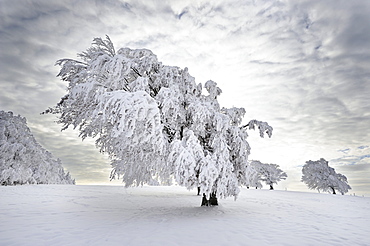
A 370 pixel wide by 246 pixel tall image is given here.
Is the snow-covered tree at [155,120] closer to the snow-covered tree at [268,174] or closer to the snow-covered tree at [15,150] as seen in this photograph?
A: the snow-covered tree at [15,150]

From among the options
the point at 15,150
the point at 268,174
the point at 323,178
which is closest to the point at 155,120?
the point at 15,150

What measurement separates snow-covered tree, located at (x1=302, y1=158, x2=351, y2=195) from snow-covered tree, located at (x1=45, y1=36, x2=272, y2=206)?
29.8 meters

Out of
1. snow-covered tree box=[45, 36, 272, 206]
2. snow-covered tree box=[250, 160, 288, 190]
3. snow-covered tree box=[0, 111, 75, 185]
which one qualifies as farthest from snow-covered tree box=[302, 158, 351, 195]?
snow-covered tree box=[0, 111, 75, 185]

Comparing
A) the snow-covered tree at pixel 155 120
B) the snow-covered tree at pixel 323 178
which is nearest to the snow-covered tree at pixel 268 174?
the snow-covered tree at pixel 323 178

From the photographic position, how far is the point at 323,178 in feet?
110

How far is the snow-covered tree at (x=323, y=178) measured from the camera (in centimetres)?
3247

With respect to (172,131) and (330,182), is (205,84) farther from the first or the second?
(330,182)

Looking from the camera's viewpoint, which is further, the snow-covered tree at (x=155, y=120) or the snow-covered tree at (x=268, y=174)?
the snow-covered tree at (x=268, y=174)

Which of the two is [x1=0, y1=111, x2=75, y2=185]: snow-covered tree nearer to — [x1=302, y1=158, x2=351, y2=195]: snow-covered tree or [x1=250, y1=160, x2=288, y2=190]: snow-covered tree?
[x1=250, y1=160, x2=288, y2=190]: snow-covered tree

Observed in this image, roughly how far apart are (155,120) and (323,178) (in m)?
36.5

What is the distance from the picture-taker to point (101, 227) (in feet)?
22.5

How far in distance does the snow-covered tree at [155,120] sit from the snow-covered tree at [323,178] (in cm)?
2981

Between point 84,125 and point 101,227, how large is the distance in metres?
6.78

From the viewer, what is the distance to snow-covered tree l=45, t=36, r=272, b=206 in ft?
24.8
